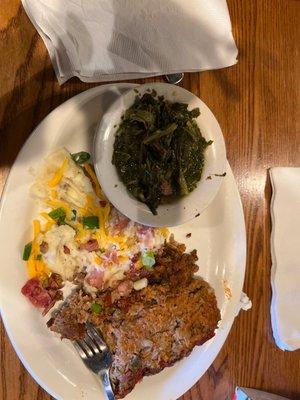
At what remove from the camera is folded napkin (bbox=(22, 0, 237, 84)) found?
1342 millimetres

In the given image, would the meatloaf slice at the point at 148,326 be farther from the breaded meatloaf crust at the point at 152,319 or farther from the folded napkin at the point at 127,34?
the folded napkin at the point at 127,34

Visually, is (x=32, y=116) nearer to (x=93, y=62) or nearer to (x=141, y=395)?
(x=93, y=62)

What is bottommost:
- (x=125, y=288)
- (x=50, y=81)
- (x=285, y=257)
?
(x=285, y=257)

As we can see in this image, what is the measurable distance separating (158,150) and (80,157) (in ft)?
0.85

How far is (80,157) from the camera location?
4.64 ft

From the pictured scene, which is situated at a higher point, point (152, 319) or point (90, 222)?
point (90, 222)

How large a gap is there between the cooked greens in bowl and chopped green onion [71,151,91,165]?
0.16 metres

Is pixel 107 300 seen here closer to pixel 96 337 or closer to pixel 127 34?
pixel 96 337

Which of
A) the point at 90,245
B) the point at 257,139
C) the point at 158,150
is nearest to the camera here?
the point at 158,150

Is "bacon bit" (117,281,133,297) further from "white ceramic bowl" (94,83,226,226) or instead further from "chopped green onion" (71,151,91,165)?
"chopped green onion" (71,151,91,165)

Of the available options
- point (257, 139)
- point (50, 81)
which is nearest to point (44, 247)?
point (50, 81)

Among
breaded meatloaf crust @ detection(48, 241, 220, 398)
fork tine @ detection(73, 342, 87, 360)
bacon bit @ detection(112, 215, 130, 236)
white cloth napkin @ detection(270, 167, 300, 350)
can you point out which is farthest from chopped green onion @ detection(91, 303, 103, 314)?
white cloth napkin @ detection(270, 167, 300, 350)

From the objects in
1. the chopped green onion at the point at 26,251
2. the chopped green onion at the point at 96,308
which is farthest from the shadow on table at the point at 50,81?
the chopped green onion at the point at 96,308

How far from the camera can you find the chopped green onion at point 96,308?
1.42m
